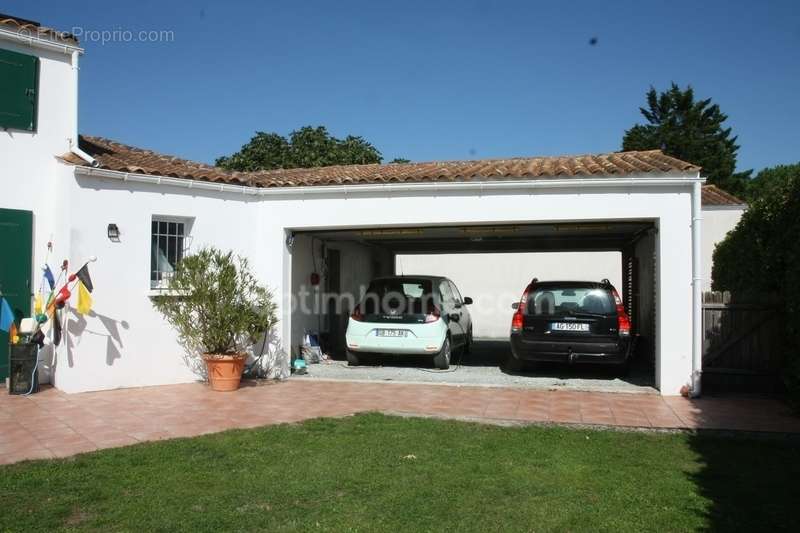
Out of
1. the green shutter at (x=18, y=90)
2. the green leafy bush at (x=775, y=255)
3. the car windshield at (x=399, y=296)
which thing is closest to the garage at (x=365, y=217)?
the car windshield at (x=399, y=296)

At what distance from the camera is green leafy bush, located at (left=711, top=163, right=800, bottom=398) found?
744 centimetres

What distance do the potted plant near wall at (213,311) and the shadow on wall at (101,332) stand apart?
2.09 ft

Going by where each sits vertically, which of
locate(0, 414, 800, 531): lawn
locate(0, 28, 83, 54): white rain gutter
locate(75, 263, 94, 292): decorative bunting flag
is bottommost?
locate(0, 414, 800, 531): lawn

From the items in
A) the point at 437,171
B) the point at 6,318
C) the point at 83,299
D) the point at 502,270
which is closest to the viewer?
the point at 83,299

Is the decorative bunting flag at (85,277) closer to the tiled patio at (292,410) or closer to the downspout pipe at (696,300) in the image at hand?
the tiled patio at (292,410)

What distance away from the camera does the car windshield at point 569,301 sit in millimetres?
9742

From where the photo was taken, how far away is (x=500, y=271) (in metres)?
21.3

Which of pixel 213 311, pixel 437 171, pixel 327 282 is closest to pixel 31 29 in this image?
pixel 213 311

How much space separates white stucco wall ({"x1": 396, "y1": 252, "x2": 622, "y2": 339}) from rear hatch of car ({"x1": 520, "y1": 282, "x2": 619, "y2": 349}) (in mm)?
10829

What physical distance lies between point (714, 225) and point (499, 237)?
8252 millimetres

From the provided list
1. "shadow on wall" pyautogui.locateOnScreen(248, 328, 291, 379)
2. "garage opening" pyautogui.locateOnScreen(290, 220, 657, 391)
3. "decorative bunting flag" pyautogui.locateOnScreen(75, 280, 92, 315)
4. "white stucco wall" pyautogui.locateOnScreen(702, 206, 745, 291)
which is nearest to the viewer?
"decorative bunting flag" pyautogui.locateOnScreen(75, 280, 92, 315)

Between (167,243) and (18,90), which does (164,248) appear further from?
(18,90)

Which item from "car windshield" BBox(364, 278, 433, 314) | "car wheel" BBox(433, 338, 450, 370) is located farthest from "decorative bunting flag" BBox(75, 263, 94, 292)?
"car wheel" BBox(433, 338, 450, 370)

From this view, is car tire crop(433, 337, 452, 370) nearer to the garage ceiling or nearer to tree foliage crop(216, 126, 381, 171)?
the garage ceiling
